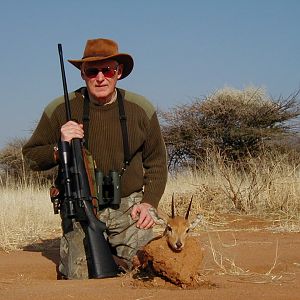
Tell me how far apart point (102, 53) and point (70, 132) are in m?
0.98

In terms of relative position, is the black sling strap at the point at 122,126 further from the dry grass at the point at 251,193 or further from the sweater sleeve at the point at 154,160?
the dry grass at the point at 251,193

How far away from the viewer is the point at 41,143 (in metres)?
6.89

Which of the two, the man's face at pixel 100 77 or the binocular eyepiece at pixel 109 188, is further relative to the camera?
the binocular eyepiece at pixel 109 188

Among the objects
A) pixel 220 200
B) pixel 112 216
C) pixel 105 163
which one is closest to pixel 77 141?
pixel 105 163

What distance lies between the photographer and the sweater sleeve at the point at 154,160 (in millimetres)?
6918

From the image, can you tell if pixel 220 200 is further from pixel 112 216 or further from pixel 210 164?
pixel 112 216

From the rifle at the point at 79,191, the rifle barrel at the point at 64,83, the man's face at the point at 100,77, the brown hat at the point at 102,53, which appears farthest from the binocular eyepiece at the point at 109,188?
the brown hat at the point at 102,53

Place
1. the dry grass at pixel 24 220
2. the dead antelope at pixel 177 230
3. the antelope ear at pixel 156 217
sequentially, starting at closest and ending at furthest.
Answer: the dead antelope at pixel 177 230
the antelope ear at pixel 156 217
the dry grass at pixel 24 220

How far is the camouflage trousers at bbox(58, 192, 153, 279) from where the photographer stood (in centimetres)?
658

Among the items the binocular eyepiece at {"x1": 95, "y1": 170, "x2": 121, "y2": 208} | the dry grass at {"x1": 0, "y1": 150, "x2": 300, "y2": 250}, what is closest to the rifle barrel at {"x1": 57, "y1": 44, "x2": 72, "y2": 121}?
the binocular eyepiece at {"x1": 95, "y1": 170, "x2": 121, "y2": 208}

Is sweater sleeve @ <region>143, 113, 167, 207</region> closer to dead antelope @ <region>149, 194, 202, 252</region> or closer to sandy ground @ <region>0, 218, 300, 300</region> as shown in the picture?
sandy ground @ <region>0, 218, 300, 300</region>

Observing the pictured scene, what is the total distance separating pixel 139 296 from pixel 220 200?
8081mm

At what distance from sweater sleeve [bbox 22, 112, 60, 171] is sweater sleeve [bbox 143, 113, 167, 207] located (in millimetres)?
1032

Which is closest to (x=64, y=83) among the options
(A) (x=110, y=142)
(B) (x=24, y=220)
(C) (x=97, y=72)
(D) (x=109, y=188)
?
(C) (x=97, y=72)
